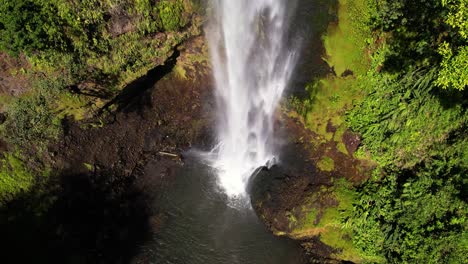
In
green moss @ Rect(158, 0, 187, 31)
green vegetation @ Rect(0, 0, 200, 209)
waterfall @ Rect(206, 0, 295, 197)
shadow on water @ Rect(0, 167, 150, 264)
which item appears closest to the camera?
green vegetation @ Rect(0, 0, 200, 209)

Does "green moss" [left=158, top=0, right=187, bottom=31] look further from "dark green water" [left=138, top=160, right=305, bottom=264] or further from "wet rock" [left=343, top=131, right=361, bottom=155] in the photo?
"wet rock" [left=343, top=131, right=361, bottom=155]

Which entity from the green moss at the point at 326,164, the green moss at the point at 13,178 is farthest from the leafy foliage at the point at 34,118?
the green moss at the point at 326,164

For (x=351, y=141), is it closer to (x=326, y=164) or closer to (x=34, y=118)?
(x=326, y=164)

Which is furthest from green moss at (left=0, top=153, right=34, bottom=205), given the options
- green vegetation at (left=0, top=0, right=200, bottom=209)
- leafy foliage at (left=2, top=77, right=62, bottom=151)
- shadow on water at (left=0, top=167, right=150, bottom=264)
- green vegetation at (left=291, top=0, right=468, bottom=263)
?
green vegetation at (left=291, top=0, right=468, bottom=263)

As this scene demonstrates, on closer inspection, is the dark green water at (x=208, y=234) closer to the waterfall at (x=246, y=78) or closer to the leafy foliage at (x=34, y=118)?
the waterfall at (x=246, y=78)

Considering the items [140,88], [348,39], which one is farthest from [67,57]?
[348,39]

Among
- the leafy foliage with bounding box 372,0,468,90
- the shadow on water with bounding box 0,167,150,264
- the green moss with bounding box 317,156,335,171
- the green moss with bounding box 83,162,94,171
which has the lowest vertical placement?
the shadow on water with bounding box 0,167,150,264
